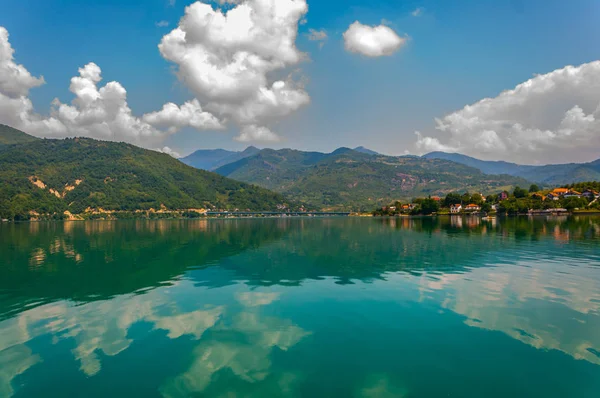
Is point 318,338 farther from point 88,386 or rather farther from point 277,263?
point 277,263

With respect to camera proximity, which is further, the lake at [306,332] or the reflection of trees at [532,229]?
the reflection of trees at [532,229]

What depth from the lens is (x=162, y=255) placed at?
1977 inches

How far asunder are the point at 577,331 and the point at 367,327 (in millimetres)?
11182

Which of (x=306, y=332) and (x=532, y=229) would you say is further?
(x=532, y=229)

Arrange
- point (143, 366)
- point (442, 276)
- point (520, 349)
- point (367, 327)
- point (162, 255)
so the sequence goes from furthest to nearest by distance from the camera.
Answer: point (162, 255), point (442, 276), point (367, 327), point (520, 349), point (143, 366)

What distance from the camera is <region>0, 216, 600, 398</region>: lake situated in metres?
12.8

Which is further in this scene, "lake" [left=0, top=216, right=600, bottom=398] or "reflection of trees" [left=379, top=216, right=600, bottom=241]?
"reflection of trees" [left=379, top=216, right=600, bottom=241]

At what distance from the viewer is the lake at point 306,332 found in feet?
42.1

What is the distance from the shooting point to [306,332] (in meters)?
18.2

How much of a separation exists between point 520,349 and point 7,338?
2698 cm

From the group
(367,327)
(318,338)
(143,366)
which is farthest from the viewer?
(367,327)

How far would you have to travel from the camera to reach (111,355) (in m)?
15.6

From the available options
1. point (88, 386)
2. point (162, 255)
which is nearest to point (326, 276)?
point (88, 386)

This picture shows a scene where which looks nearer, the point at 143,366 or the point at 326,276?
the point at 143,366
